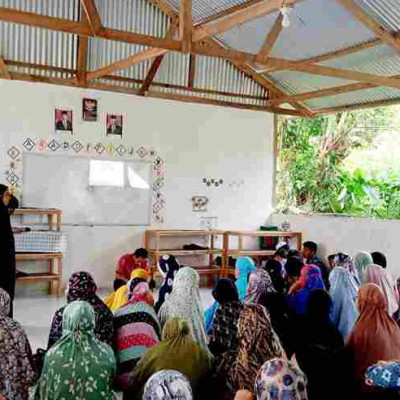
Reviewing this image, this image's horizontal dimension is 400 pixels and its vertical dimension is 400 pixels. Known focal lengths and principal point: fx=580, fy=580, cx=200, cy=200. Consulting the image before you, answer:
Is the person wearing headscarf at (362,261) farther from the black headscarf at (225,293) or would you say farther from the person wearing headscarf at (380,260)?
the black headscarf at (225,293)

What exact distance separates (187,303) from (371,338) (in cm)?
125

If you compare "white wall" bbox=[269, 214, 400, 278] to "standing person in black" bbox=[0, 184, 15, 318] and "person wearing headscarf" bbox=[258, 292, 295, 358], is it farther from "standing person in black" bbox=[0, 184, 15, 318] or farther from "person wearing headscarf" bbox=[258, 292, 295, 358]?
"standing person in black" bbox=[0, 184, 15, 318]

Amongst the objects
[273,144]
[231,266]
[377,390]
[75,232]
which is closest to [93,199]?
[75,232]

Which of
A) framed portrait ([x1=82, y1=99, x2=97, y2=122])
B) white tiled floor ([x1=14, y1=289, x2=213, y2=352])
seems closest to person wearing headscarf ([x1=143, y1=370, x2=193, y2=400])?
white tiled floor ([x1=14, y1=289, x2=213, y2=352])

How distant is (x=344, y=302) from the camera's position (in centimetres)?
464

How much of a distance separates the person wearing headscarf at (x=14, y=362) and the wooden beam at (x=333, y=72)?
4587mm

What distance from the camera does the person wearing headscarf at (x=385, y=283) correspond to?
5102 millimetres

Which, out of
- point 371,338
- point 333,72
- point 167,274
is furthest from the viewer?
point 333,72

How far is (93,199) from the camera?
330 inches

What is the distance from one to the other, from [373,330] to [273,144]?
22.1ft

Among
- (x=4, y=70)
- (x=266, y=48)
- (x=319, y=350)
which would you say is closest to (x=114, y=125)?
(x=4, y=70)

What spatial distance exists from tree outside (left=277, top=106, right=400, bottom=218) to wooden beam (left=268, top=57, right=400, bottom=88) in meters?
2.68

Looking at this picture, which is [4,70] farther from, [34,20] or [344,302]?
[344,302]

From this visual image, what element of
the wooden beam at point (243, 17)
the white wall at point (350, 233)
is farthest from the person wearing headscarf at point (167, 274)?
the white wall at point (350, 233)
